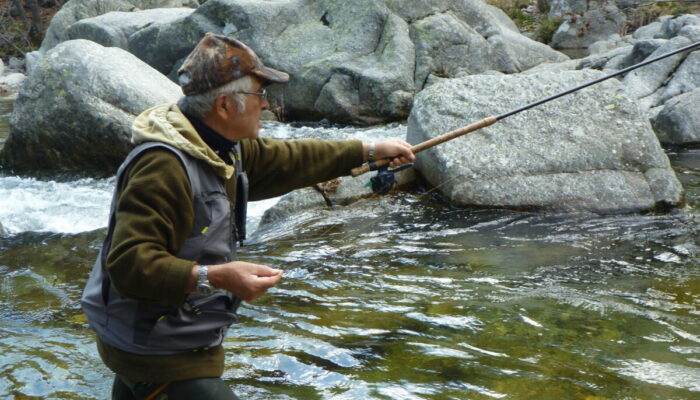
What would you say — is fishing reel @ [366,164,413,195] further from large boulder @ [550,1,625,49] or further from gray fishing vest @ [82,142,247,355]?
large boulder @ [550,1,625,49]

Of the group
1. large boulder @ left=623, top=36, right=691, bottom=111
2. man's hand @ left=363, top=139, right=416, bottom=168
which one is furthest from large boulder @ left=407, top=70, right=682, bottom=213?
large boulder @ left=623, top=36, right=691, bottom=111

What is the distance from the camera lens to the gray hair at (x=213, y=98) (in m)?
2.89

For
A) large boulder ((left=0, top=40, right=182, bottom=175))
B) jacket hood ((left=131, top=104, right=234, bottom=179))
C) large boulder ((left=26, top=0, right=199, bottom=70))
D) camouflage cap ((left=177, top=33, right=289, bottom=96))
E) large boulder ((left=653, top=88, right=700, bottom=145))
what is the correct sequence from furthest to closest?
large boulder ((left=26, top=0, right=199, bottom=70)), large boulder ((left=653, top=88, right=700, bottom=145)), large boulder ((left=0, top=40, right=182, bottom=175)), camouflage cap ((left=177, top=33, right=289, bottom=96)), jacket hood ((left=131, top=104, right=234, bottom=179))

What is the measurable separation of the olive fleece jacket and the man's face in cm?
18

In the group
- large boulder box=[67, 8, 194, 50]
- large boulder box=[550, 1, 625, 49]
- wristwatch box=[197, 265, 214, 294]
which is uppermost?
large boulder box=[550, 1, 625, 49]

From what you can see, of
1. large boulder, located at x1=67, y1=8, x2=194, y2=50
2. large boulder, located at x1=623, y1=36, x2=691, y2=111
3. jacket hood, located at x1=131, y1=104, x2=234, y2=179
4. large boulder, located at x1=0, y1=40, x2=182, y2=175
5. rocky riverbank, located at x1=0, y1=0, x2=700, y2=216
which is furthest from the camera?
large boulder, located at x1=67, y1=8, x2=194, y2=50

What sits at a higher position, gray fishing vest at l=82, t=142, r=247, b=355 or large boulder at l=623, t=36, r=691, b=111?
large boulder at l=623, t=36, r=691, b=111

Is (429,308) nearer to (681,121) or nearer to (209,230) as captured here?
(209,230)

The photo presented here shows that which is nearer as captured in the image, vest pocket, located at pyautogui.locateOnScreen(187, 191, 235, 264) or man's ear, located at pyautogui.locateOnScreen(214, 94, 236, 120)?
vest pocket, located at pyautogui.locateOnScreen(187, 191, 235, 264)

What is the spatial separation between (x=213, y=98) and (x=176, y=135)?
275mm

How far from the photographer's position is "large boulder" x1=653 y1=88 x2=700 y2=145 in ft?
37.9

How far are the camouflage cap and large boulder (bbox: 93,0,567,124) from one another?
11.5 metres

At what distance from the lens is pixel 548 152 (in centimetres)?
862

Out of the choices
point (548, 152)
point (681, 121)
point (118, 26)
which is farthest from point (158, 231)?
point (118, 26)
